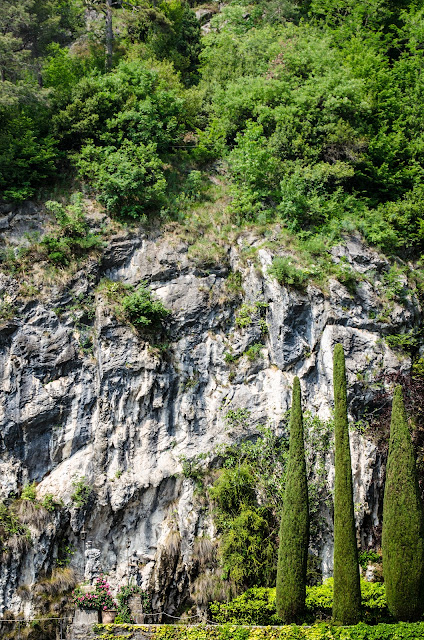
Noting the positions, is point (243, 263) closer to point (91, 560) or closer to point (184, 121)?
point (184, 121)

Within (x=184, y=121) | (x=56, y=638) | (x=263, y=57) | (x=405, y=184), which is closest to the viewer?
(x=56, y=638)

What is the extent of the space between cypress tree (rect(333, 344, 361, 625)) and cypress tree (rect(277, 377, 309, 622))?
68 cm

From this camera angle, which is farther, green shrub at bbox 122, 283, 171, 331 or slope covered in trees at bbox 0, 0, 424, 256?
slope covered in trees at bbox 0, 0, 424, 256

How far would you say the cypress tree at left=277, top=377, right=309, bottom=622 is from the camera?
1177 centimetres

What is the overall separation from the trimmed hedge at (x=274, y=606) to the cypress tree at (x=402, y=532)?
0.59 meters

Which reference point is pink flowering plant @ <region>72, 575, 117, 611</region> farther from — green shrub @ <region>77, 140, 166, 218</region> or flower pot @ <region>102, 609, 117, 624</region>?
green shrub @ <region>77, 140, 166, 218</region>

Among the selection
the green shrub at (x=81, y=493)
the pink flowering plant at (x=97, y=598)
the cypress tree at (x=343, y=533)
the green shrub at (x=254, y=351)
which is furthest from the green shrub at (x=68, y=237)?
the pink flowering plant at (x=97, y=598)

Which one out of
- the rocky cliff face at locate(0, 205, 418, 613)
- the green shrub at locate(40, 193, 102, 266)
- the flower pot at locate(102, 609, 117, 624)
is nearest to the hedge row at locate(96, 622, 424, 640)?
the flower pot at locate(102, 609, 117, 624)

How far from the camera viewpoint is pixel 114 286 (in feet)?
52.9

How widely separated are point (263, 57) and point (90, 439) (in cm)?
1659

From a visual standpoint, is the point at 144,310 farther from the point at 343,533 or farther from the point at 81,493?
the point at 343,533

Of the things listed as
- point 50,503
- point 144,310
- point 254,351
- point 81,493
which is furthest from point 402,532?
point 144,310

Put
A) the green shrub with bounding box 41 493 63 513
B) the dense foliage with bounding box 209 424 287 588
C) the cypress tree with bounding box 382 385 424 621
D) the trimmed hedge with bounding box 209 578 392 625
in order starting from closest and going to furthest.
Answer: the cypress tree with bounding box 382 385 424 621, the trimmed hedge with bounding box 209 578 392 625, the dense foliage with bounding box 209 424 287 588, the green shrub with bounding box 41 493 63 513

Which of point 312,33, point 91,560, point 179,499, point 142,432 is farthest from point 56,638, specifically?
point 312,33
